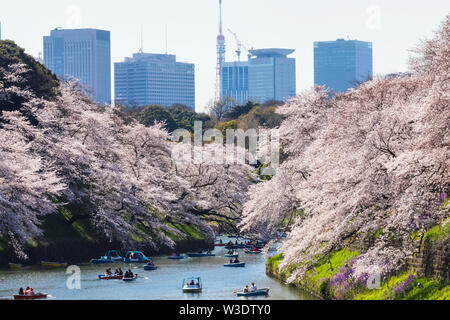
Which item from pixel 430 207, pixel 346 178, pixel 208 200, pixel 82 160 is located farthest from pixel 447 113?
pixel 208 200

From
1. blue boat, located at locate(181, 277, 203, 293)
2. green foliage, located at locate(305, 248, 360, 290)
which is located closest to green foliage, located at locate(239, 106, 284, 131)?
blue boat, located at locate(181, 277, 203, 293)

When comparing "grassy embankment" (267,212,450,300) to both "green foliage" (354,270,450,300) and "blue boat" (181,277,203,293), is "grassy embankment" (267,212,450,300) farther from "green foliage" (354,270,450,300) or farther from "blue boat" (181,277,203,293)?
"blue boat" (181,277,203,293)

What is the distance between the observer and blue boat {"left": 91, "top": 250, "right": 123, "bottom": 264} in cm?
5781

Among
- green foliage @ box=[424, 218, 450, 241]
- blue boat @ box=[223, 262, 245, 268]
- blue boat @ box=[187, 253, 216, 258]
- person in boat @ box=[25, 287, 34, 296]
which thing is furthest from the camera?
blue boat @ box=[187, 253, 216, 258]

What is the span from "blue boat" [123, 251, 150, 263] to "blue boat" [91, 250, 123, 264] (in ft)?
1.94

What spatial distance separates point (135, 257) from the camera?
2351 inches

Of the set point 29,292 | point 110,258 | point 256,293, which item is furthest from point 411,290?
point 110,258

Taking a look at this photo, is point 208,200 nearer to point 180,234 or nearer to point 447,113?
point 180,234

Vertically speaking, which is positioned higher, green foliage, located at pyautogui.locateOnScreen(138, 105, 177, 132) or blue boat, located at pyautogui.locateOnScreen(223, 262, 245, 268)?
green foliage, located at pyautogui.locateOnScreen(138, 105, 177, 132)

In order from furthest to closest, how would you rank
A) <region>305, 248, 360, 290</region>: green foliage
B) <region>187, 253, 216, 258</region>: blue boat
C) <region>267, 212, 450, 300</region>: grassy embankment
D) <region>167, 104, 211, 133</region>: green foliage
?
<region>167, 104, 211, 133</region>: green foliage
<region>187, 253, 216, 258</region>: blue boat
<region>305, 248, 360, 290</region>: green foliage
<region>267, 212, 450, 300</region>: grassy embankment

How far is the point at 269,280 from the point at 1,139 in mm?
20447

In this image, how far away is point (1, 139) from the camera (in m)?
56.6

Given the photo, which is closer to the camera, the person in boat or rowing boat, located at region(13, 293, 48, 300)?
rowing boat, located at region(13, 293, 48, 300)

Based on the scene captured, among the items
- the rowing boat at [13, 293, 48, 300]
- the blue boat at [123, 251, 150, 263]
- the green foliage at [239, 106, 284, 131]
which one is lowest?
the blue boat at [123, 251, 150, 263]
